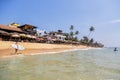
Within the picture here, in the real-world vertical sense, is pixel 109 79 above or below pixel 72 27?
below

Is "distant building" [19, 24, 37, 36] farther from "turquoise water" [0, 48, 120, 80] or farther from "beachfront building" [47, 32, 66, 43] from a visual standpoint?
"turquoise water" [0, 48, 120, 80]

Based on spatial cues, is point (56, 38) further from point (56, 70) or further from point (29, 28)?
point (56, 70)

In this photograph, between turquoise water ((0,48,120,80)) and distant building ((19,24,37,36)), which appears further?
distant building ((19,24,37,36))

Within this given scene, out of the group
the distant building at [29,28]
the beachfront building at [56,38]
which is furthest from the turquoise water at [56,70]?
the beachfront building at [56,38]

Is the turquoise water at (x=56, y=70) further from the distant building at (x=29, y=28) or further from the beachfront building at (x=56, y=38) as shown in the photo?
the beachfront building at (x=56, y=38)

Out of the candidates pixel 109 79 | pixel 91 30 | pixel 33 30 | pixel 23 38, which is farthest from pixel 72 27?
pixel 109 79

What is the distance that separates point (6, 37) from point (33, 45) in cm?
601

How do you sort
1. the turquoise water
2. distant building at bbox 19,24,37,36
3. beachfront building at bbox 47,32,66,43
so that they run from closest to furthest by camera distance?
the turquoise water
distant building at bbox 19,24,37,36
beachfront building at bbox 47,32,66,43

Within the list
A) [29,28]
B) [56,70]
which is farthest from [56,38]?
[56,70]

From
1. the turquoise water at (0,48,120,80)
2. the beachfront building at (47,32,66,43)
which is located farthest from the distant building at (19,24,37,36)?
the turquoise water at (0,48,120,80)

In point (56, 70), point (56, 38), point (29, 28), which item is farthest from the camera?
point (56, 38)

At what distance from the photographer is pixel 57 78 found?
10.5m

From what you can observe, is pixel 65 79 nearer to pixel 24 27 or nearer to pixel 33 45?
pixel 33 45

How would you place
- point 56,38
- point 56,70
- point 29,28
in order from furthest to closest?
point 56,38 → point 29,28 → point 56,70
